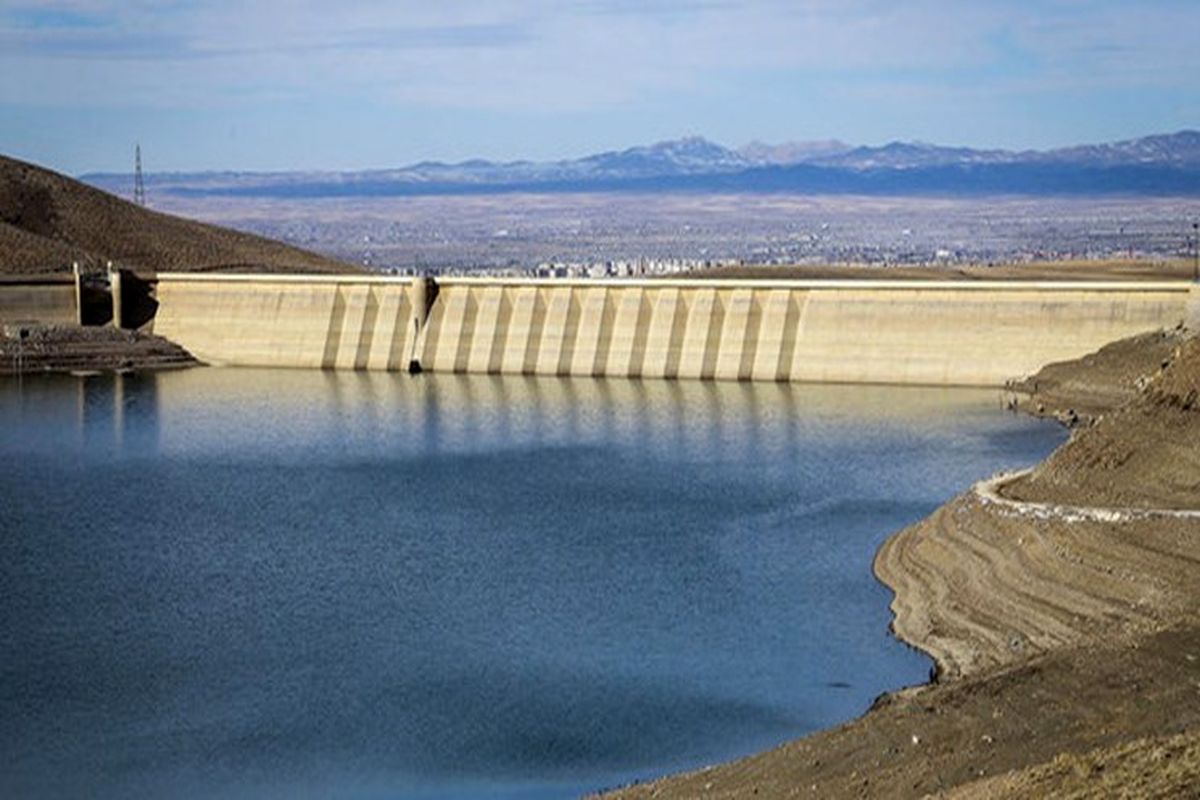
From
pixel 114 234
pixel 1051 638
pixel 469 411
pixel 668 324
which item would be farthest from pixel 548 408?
pixel 114 234

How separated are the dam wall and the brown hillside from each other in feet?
34.5

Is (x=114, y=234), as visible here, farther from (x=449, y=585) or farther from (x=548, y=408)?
(x=449, y=585)

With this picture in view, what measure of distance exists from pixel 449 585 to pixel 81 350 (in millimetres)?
36145

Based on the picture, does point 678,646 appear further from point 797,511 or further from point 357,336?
point 357,336

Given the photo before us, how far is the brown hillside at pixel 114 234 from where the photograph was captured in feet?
261

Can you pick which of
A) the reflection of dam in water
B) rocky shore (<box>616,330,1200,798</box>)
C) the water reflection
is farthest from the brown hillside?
rocky shore (<box>616,330,1200,798</box>)

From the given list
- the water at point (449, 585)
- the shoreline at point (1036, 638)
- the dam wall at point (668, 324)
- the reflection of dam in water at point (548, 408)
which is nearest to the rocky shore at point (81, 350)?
the dam wall at point (668, 324)

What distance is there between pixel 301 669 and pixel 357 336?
1502 inches

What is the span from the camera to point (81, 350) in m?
66.7

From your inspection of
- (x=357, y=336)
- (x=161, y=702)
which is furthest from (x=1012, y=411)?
(x=161, y=702)

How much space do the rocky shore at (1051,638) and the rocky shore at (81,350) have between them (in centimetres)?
3566

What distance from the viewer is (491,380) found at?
204 feet

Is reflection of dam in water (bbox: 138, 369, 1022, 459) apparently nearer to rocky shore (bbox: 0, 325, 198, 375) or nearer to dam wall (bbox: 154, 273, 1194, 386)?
dam wall (bbox: 154, 273, 1194, 386)

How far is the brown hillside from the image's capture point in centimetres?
7950
